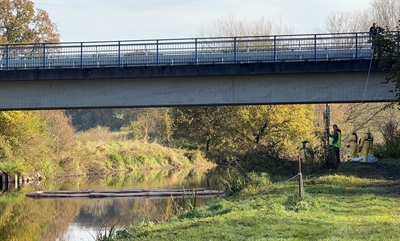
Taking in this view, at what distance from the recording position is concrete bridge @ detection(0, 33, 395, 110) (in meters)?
30.1

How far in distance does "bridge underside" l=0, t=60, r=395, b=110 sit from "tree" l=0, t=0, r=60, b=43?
32.5m

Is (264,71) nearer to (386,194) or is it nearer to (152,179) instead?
(386,194)

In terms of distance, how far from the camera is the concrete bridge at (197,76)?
30109 mm

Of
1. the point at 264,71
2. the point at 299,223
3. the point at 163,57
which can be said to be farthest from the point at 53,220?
the point at 299,223

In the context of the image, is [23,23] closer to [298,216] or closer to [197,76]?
[197,76]

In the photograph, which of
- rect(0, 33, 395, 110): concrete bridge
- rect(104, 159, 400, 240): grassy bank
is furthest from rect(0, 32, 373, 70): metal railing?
rect(104, 159, 400, 240): grassy bank

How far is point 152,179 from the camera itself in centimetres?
4862

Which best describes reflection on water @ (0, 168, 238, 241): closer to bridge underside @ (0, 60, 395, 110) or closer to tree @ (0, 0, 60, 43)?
bridge underside @ (0, 60, 395, 110)

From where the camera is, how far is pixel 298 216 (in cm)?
1605

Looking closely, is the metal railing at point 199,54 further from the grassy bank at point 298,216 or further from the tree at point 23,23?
the tree at point 23,23

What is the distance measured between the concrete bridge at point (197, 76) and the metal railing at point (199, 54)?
4cm

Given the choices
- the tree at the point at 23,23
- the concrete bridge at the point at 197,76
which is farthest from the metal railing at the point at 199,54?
the tree at the point at 23,23

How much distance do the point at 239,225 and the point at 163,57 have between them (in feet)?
56.6

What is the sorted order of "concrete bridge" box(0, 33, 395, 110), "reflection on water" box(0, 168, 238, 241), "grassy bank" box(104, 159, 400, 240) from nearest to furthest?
"grassy bank" box(104, 159, 400, 240) < "reflection on water" box(0, 168, 238, 241) < "concrete bridge" box(0, 33, 395, 110)
